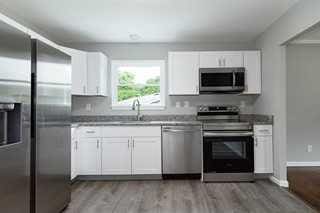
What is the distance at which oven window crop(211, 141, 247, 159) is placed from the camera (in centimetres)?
410

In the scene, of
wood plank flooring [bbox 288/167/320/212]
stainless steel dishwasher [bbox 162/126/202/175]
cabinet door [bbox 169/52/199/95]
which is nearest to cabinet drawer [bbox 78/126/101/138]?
stainless steel dishwasher [bbox 162/126/202/175]

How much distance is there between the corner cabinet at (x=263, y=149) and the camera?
4.11m

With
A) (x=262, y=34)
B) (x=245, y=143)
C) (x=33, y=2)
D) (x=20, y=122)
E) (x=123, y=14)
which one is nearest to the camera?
(x=20, y=122)

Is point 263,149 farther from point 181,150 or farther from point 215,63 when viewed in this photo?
point 215,63

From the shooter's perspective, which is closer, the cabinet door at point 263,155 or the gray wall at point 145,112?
the cabinet door at point 263,155

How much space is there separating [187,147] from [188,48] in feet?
6.23

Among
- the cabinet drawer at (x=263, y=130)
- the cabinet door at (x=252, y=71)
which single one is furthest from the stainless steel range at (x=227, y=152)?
the cabinet door at (x=252, y=71)

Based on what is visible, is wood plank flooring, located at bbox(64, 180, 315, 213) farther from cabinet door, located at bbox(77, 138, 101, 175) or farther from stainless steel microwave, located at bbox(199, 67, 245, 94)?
stainless steel microwave, located at bbox(199, 67, 245, 94)

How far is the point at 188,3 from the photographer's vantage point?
10.5 ft

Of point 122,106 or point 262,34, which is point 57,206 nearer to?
point 122,106

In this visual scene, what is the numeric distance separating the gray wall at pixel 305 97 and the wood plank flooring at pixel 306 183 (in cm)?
50

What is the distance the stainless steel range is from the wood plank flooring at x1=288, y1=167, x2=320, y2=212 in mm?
640

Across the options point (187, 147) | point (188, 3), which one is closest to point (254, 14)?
point (188, 3)

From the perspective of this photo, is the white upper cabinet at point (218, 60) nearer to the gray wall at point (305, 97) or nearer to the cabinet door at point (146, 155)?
the gray wall at point (305, 97)
